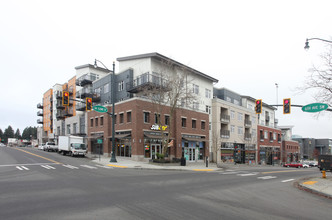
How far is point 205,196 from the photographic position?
31.1 ft

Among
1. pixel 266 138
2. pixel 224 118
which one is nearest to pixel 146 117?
pixel 224 118

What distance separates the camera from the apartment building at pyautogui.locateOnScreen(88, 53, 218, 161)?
2970cm

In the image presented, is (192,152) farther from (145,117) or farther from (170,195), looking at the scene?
(170,195)

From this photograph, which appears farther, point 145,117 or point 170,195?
point 145,117

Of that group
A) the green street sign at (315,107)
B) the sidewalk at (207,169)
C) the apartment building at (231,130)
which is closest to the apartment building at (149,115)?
the apartment building at (231,130)

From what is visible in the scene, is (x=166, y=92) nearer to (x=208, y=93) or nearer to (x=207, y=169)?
(x=207, y=169)

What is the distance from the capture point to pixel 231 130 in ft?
156

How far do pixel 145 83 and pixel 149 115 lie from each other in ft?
14.0

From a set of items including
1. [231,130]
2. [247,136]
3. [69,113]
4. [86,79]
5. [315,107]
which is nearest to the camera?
[315,107]

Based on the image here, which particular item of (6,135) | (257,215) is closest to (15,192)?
(257,215)

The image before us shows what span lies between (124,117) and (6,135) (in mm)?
148019

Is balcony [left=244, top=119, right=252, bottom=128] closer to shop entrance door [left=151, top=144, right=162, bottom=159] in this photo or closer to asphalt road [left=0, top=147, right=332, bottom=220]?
shop entrance door [left=151, top=144, right=162, bottom=159]

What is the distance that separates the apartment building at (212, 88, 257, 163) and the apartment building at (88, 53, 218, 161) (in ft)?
7.03

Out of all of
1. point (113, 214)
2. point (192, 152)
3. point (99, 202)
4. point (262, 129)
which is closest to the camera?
point (113, 214)
